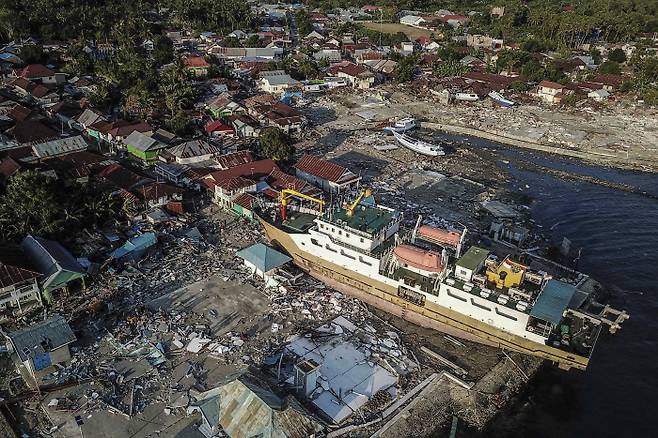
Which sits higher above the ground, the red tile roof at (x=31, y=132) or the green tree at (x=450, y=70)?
the red tile roof at (x=31, y=132)

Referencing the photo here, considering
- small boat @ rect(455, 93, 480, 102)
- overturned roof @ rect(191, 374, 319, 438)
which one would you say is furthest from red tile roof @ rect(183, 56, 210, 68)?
overturned roof @ rect(191, 374, 319, 438)

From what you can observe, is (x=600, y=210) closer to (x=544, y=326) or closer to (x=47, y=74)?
(x=544, y=326)

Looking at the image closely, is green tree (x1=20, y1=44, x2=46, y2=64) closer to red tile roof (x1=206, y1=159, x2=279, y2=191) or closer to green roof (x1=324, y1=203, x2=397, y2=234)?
red tile roof (x1=206, y1=159, x2=279, y2=191)

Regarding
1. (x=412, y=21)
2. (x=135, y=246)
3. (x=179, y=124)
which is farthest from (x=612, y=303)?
(x=412, y=21)

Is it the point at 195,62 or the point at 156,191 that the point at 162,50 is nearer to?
the point at 195,62

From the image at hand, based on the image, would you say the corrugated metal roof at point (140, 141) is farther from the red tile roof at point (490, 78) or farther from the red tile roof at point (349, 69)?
the red tile roof at point (490, 78)

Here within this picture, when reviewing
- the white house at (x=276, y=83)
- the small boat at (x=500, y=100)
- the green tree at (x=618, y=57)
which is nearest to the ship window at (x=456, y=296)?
the small boat at (x=500, y=100)

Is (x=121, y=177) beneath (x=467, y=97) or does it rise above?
above
